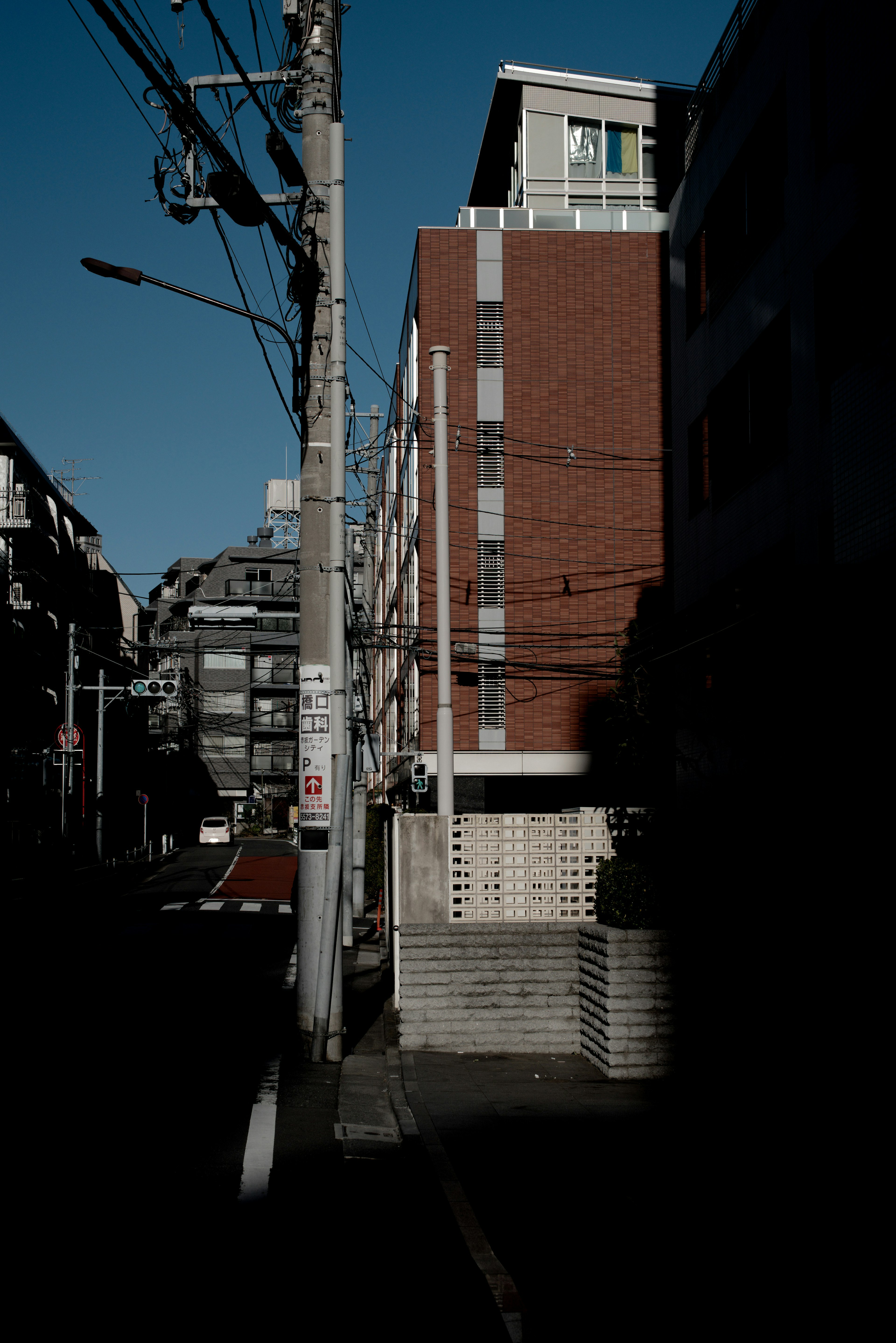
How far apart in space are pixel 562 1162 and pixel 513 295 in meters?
24.5

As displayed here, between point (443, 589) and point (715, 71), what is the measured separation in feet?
29.8

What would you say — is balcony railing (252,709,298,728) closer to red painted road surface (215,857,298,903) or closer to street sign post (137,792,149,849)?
street sign post (137,792,149,849)

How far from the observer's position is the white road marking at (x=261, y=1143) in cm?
766

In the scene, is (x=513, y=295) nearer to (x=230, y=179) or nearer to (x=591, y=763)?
(x=591, y=763)

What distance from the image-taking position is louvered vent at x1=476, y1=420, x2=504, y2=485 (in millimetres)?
29172

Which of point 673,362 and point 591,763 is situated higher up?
point 673,362

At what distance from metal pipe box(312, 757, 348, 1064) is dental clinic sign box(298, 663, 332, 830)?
10.6 inches

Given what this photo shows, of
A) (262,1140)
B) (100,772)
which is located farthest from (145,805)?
(262,1140)

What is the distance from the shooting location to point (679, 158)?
32125 mm

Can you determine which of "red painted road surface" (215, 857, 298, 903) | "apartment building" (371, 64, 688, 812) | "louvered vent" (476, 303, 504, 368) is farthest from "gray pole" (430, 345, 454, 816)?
"red painted road surface" (215, 857, 298, 903)

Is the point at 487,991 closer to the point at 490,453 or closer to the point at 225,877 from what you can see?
the point at 490,453

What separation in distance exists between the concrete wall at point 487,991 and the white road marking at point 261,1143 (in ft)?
5.80

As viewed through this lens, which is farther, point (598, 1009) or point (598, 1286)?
point (598, 1009)

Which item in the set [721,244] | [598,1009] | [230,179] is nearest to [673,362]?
[721,244]
